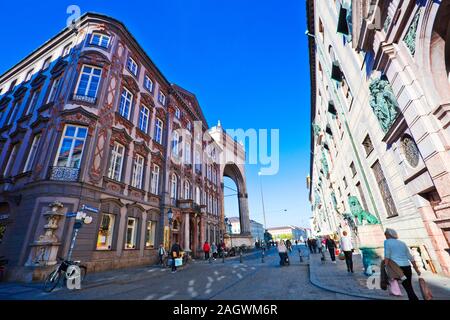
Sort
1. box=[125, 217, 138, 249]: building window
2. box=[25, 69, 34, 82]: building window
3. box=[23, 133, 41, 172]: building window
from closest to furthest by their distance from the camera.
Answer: box=[23, 133, 41, 172]: building window < box=[125, 217, 138, 249]: building window < box=[25, 69, 34, 82]: building window

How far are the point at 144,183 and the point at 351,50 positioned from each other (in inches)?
627

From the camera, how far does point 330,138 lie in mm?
20734

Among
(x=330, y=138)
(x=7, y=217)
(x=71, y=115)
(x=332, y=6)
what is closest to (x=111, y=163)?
(x=71, y=115)

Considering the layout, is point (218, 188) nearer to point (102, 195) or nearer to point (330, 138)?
point (330, 138)

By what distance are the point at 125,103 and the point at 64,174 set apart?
7.47m

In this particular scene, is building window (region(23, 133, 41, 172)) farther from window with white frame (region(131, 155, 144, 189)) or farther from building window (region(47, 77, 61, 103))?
window with white frame (region(131, 155, 144, 189))

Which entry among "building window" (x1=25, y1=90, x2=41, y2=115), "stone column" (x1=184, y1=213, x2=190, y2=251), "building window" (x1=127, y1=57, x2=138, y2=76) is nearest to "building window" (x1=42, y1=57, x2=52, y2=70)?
"building window" (x1=25, y1=90, x2=41, y2=115)

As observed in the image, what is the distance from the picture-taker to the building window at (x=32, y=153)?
43.9 feet

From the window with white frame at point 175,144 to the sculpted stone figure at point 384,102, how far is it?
18.4m

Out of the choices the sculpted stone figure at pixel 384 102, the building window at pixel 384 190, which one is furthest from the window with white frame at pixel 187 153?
the sculpted stone figure at pixel 384 102

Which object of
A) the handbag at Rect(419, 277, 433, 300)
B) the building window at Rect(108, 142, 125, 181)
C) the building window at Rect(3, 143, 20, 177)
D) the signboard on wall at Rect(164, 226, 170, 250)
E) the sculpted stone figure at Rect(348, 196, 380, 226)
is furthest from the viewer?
the signboard on wall at Rect(164, 226, 170, 250)

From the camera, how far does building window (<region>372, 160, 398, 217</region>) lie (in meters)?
9.86

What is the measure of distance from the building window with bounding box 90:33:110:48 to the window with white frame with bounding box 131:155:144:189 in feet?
28.7

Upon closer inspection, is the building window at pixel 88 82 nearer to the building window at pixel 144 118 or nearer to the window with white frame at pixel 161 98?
the building window at pixel 144 118
